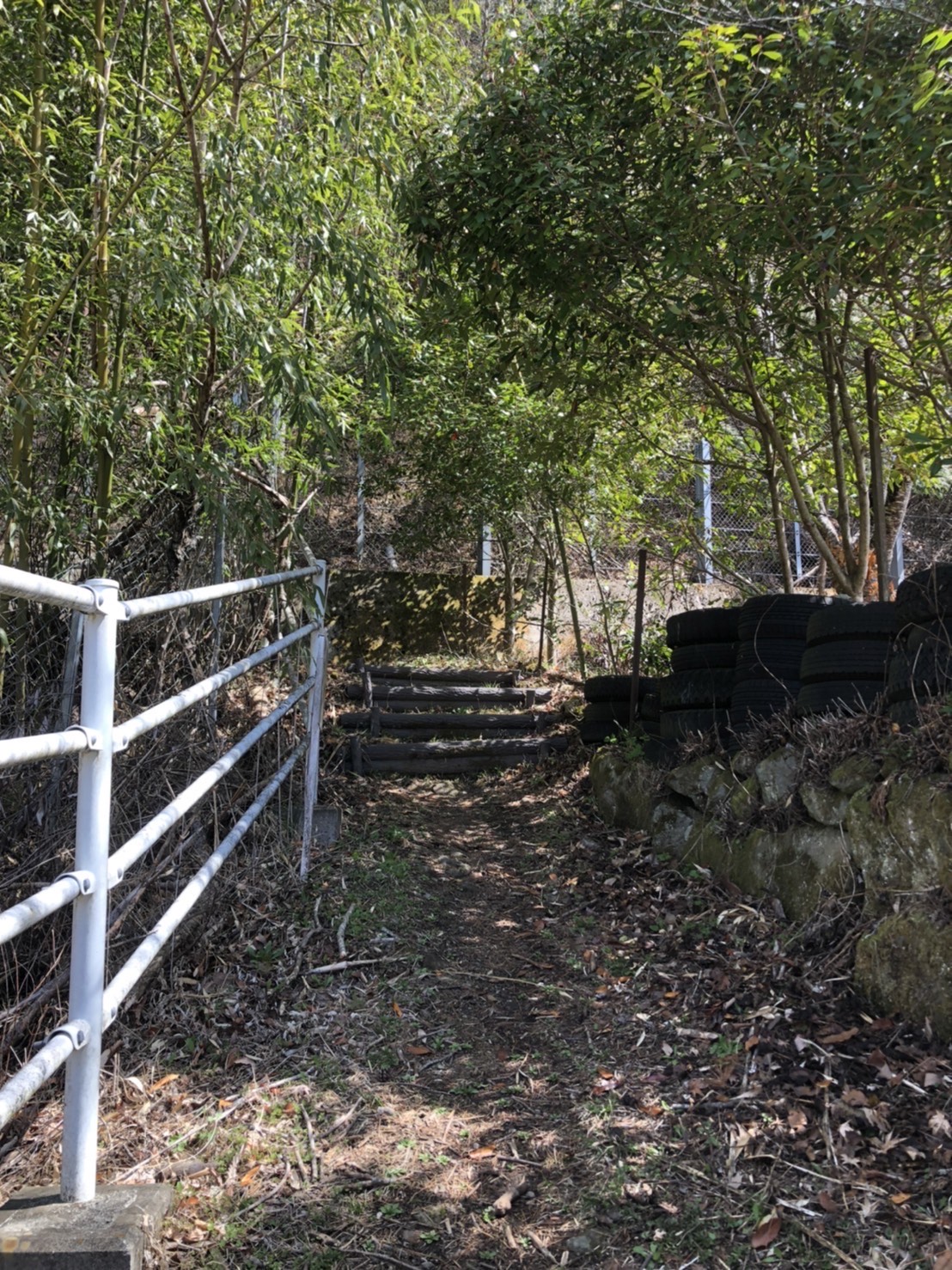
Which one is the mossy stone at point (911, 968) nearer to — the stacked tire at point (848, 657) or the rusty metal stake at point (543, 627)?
the stacked tire at point (848, 657)

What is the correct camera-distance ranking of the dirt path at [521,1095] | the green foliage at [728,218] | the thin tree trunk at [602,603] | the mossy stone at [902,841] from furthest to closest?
the thin tree trunk at [602,603], the green foliage at [728,218], the mossy stone at [902,841], the dirt path at [521,1095]

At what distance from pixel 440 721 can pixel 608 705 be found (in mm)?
1663

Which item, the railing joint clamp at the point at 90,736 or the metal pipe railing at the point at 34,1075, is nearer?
the metal pipe railing at the point at 34,1075

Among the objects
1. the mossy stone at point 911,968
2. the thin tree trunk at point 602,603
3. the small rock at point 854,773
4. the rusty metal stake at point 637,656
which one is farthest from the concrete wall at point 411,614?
the mossy stone at point 911,968

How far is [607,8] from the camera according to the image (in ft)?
16.3

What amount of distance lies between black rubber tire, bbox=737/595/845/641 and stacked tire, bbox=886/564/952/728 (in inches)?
36.5

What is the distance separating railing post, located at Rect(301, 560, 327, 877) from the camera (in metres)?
4.43

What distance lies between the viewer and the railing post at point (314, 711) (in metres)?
4.43

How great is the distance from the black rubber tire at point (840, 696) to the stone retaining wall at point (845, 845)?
22 centimetres

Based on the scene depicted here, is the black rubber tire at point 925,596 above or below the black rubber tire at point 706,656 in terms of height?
above

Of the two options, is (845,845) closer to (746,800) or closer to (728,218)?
(746,800)

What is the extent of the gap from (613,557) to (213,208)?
6.48 metres

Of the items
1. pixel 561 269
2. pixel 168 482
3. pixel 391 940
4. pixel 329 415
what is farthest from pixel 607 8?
pixel 391 940

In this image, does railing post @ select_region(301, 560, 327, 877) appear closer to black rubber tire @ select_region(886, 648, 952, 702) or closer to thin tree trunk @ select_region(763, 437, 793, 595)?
black rubber tire @ select_region(886, 648, 952, 702)
